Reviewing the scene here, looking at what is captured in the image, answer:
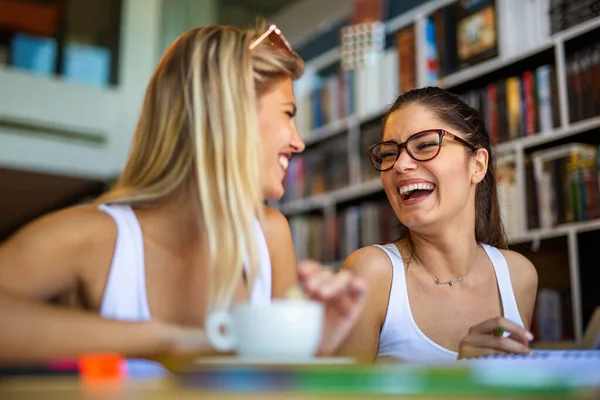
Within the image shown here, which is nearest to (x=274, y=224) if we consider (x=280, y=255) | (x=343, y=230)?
(x=280, y=255)

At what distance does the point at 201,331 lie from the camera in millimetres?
683

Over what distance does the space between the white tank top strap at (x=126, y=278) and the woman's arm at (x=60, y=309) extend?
0.7 inches

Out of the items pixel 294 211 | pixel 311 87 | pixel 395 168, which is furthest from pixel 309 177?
pixel 395 168

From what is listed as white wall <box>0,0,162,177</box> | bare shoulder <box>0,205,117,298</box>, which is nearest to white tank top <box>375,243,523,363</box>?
bare shoulder <box>0,205,117,298</box>

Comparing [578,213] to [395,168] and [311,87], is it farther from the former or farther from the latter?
[311,87]

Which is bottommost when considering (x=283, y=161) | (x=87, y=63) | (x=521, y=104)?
(x=283, y=161)

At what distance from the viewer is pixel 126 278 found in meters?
0.99

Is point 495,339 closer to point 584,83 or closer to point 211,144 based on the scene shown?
point 211,144

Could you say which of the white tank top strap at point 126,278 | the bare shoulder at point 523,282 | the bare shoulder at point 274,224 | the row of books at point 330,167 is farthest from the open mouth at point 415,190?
the row of books at point 330,167

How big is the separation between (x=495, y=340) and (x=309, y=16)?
3.92 meters

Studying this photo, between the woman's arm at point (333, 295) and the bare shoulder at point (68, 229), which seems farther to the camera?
the bare shoulder at point (68, 229)

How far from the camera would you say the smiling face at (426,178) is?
1.70m

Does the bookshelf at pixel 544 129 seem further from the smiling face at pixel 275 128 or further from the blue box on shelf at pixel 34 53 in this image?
the blue box on shelf at pixel 34 53

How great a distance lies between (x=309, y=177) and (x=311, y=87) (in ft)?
1.92
